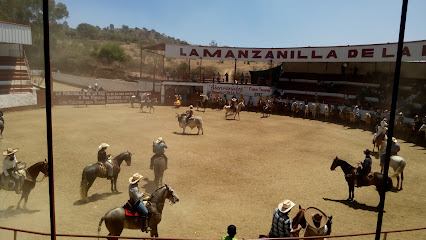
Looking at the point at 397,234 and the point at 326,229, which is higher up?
the point at 326,229

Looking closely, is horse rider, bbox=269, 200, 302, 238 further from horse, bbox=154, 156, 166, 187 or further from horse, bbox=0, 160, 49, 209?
horse, bbox=0, 160, 49, 209

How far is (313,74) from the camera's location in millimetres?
38656

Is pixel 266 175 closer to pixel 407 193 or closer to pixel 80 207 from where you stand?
pixel 407 193

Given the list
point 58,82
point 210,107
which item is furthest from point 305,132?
point 58,82

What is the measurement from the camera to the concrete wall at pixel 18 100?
27.2 meters

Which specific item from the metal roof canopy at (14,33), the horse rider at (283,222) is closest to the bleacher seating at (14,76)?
the metal roof canopy at (14,33)

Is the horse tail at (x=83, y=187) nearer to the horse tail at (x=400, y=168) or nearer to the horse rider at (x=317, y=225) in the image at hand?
the horse rider at (x=317, y=225)

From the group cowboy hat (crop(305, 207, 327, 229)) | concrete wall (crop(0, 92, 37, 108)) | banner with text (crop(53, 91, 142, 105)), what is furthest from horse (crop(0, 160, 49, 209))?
banner with text (crop(53, 91, 142, 105))

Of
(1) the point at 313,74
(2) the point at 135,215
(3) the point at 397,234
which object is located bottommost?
(3) the point at 397,234

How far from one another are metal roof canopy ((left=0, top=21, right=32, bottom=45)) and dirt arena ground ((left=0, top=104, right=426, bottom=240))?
1226cm

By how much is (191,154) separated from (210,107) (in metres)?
19.3

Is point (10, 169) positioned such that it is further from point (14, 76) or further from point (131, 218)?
point (14, 76)

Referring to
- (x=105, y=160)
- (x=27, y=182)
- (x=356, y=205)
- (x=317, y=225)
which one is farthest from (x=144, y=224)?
(x=356, y=205)

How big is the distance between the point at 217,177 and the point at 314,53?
81.6ft
